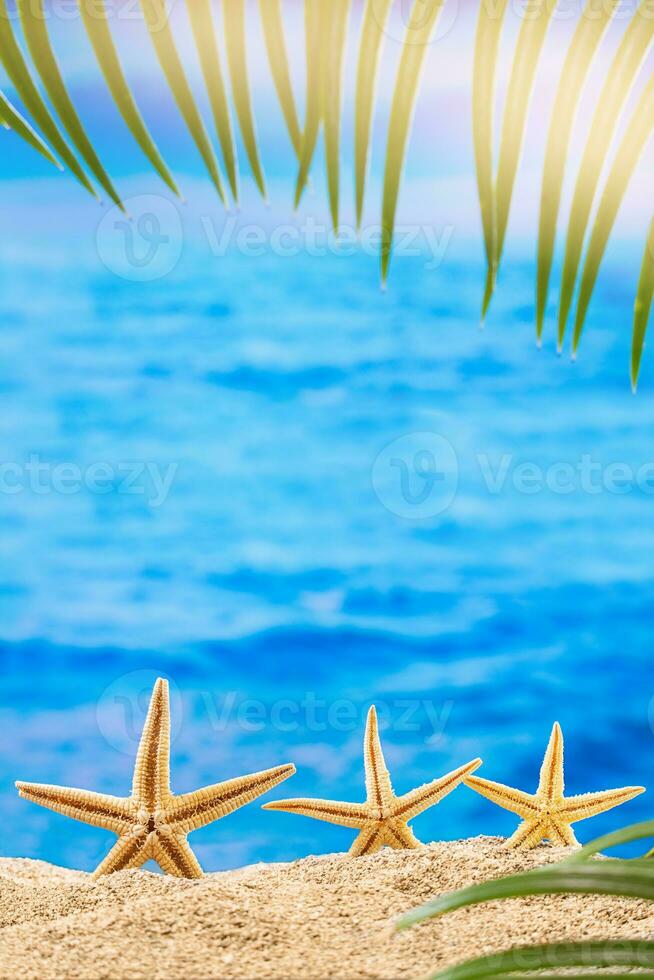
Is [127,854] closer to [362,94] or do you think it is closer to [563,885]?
[563,885]

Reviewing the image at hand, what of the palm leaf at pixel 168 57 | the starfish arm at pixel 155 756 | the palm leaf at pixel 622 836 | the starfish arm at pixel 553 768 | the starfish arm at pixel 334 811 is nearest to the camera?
the palm leaf at pixel 168 57

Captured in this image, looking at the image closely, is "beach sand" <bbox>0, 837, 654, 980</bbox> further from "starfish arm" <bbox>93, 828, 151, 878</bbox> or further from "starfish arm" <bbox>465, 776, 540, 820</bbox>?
"starfish arm" <bbox>465, 776, 540, 820</bbox>

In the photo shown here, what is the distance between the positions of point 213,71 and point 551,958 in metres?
0.53

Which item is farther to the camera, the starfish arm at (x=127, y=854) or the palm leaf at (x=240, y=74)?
the starfish arm at (x=127, y=854)

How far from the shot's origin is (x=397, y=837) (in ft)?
7.54

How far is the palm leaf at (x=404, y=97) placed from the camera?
1.47ft

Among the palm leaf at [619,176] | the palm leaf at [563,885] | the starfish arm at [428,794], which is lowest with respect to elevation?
the starfish arm at [428,794]

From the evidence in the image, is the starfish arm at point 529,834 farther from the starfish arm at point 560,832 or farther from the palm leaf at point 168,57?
the palm leaf at point 168,57

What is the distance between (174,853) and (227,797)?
0.17 metres

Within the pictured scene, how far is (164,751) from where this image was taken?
2.00m

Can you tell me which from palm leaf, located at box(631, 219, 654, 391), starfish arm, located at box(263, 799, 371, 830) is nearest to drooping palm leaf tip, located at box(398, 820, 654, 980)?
palm leaf, located at box(631, 219, 654, 391)

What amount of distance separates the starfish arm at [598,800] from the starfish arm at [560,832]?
0.11 feet

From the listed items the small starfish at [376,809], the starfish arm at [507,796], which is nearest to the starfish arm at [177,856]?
the small starfish at [376,809]

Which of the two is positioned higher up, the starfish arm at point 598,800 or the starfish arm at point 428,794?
the starfish arm at point 428,794
